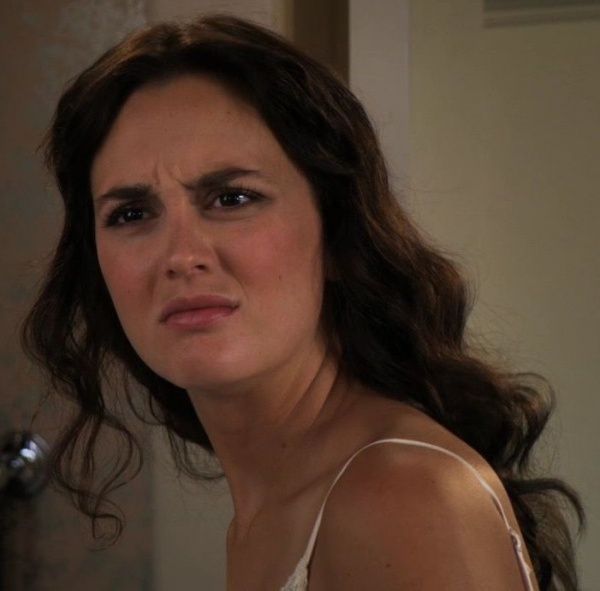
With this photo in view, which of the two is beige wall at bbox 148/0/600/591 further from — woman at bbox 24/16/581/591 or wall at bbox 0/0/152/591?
woman at bbox 24/16/581/591

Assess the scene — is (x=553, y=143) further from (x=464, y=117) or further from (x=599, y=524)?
(x=599, y=524)

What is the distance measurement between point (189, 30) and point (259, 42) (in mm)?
67

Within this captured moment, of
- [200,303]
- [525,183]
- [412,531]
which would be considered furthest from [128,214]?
[525,183]

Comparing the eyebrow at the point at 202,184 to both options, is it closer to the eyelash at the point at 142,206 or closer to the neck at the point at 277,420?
the eyelash at the point at 142,206

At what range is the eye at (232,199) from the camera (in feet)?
A: 3.08

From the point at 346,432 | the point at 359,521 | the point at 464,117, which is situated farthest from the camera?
the point at 464,117

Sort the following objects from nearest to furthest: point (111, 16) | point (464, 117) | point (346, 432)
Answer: point (346, 432)
point (111, 16)
point (464, 117)

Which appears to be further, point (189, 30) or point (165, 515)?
point (165, 515)

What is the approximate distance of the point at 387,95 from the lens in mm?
1642

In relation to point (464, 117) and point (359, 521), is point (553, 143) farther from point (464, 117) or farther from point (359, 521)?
point (359, 521)

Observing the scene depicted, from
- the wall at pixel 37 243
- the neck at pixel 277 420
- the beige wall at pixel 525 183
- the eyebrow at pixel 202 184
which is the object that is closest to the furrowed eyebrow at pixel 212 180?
the eyebrow at pixel 202 184

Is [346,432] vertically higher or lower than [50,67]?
lower

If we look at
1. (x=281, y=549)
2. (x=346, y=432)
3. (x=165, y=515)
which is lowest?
(x=165, y=515)

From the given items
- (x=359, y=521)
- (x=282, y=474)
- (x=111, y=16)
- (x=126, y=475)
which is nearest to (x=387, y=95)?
(x=111, y=16)
